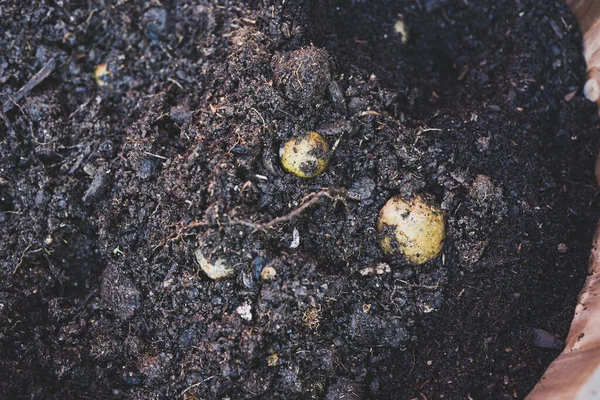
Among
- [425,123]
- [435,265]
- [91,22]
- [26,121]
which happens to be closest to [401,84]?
[425,123]

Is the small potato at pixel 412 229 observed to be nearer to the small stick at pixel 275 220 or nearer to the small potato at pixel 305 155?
the small stick at pixel 275 220

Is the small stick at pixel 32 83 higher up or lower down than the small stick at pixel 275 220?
lower down

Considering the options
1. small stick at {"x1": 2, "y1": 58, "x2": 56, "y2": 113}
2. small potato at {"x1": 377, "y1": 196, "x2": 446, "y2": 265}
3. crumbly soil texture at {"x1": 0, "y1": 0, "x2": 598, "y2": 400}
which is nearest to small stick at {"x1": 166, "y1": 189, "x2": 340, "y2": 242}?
crumbly soil texture at {"x1": 0, "y1": 0, "x2": 598, "y2": 400}

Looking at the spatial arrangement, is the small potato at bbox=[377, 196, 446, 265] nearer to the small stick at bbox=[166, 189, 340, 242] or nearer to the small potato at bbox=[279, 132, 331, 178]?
the small stick at bbox=[166, 189, 340, 242]

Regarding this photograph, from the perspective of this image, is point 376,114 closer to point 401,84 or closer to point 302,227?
point 401,84

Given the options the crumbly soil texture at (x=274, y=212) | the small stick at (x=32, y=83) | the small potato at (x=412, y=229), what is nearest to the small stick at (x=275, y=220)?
the crumbly soil texture at (x=274, y=212)

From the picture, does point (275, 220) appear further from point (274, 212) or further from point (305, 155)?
point (305, 155)
